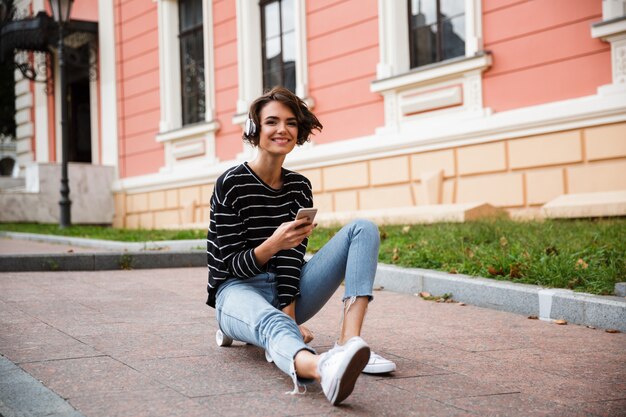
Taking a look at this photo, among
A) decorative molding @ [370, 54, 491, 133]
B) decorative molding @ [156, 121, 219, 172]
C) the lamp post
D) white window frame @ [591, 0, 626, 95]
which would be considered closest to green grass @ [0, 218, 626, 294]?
white window frame @ [591, 0, 626, 95]

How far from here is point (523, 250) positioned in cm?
589

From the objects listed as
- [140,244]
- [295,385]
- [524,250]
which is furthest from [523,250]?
[140,244]

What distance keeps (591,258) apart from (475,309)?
0.95 m

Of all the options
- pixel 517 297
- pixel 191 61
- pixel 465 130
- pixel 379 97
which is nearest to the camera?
pixel 517 297

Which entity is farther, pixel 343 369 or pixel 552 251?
pixel 552 251

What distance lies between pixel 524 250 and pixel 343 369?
3.58 metres

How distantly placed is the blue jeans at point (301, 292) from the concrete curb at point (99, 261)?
13.7 ft

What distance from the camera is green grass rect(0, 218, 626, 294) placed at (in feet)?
17.0

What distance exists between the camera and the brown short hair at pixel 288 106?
11.6 feet

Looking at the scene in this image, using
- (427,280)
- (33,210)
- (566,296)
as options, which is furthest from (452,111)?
(33,210)

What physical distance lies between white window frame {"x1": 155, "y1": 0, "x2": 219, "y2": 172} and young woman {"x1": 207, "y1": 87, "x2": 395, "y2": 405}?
10.2m

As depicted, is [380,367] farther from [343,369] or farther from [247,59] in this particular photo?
[247,59]

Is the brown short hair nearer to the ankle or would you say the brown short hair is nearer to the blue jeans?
the blue jeans

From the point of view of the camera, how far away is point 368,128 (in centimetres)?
1080
